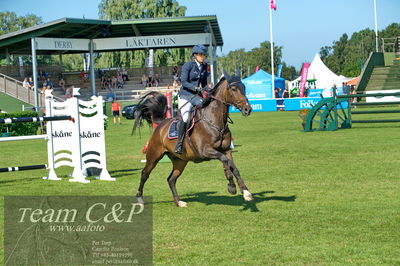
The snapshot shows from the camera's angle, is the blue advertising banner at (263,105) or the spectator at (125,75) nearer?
the blue advertising banner at (263,105)

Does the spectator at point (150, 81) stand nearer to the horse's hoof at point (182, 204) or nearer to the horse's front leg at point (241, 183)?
the horse's hoof at point (182, 204)

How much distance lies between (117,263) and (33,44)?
Result: 44.7 meters

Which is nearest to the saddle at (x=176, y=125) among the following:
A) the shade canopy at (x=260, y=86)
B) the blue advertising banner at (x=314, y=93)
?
the blue advertising banner at (x=314, y=93)

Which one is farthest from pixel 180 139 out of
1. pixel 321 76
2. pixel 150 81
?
pixel 321 76

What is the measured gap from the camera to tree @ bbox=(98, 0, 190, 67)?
213 feet

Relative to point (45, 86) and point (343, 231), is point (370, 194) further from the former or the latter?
point (45, 86)

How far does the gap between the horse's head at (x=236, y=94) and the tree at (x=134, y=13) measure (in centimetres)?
5553

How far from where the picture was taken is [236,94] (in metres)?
9.51

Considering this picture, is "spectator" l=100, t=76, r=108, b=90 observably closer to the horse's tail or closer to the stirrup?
the horse's tail

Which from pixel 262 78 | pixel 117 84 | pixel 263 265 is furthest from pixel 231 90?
pixel 262 78

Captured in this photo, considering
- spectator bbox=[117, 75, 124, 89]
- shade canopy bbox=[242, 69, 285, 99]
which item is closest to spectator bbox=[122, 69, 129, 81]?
spectator bbox=[117, 75, 124, 89]

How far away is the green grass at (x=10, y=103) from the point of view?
151 ft

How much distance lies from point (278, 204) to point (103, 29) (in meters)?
46.1

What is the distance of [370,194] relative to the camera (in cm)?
1041
